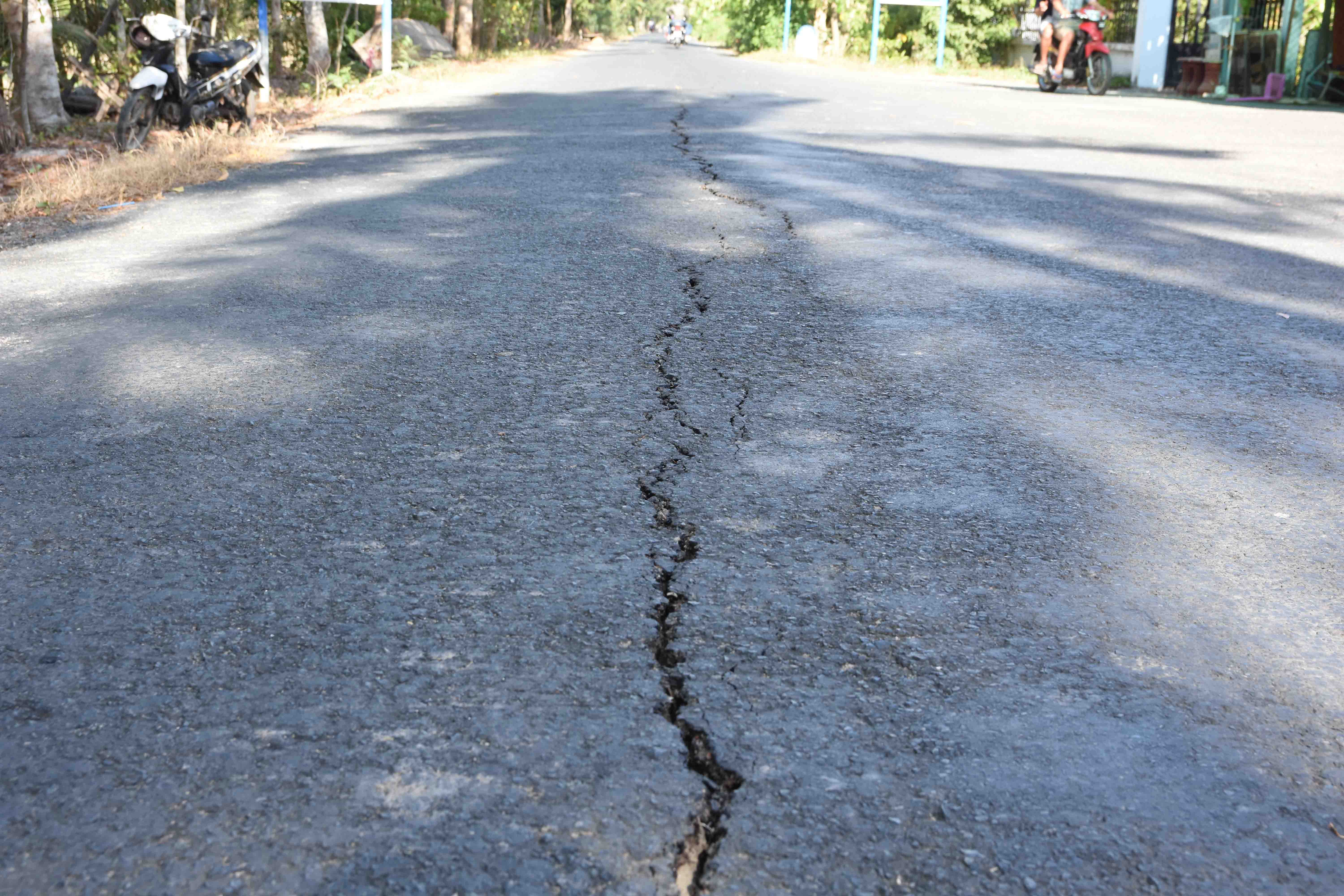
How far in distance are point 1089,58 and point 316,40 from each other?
40.4 feet

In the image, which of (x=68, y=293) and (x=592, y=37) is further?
(x=592, y=37)

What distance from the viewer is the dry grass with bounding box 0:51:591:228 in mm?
7125

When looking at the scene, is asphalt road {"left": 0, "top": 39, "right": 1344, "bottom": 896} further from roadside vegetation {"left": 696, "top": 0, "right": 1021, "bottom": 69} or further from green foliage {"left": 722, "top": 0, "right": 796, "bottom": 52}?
green foliage {"left": 722, "top": 0, "right": 796, "bottom": 52}

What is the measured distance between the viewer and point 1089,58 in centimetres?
1975

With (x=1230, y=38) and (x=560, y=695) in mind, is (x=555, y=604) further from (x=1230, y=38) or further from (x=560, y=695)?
(x=1230, y=38)

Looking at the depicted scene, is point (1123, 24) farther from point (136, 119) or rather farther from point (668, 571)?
point (668, 571)

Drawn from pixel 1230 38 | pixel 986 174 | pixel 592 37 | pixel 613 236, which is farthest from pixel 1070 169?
pixel 592 37

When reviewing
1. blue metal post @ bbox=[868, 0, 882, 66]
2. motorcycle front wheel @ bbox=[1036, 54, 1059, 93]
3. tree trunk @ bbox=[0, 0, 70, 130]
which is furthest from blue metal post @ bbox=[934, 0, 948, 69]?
tree trunk @ bbox=[0, 0, 70, 130]

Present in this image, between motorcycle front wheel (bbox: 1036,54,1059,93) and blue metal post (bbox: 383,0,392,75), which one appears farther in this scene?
motorcycle front wheel (bbox: 1036,54,1059,93)

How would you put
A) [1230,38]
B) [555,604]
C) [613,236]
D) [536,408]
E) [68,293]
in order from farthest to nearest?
1. [1230,38]
2. [613,236]
3. [68,293]
4. [536,408]
5. [555,604]

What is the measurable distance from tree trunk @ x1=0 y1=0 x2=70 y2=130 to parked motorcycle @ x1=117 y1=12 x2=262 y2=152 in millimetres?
837

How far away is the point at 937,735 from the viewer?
188cm

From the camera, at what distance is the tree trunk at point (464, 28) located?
89.2 feet

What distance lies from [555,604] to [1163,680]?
1.10 meters
